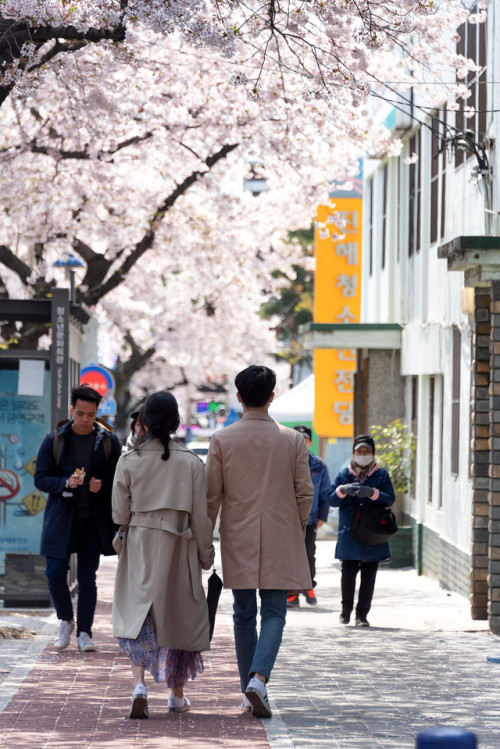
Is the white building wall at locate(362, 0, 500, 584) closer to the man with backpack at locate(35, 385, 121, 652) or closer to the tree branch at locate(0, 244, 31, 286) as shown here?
the man with backpack at locate(35, 385, 121, 652)

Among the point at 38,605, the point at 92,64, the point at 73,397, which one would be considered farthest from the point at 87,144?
the point at 73,397

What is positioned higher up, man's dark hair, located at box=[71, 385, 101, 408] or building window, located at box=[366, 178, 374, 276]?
building window, located at box=[366, 178, 374, 276]

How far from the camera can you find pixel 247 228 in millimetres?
29062

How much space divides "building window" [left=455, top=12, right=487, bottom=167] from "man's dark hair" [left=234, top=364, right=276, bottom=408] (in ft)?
20.8

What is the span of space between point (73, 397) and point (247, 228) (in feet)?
63.3

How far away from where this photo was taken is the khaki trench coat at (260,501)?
24.9 feet

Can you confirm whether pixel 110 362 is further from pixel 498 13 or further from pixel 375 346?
pixel 498 13

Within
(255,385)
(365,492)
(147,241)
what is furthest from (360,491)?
(147,241)

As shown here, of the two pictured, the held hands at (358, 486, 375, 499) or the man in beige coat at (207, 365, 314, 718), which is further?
the held hands at (358, 486, 375, 499)

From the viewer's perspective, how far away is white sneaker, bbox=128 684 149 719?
7.41m

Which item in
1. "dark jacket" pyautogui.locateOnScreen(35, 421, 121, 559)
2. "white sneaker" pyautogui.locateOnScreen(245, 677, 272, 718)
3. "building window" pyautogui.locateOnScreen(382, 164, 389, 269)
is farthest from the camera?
"building window" pyautogui.locateOnScreen(382, 164, 389, 269)

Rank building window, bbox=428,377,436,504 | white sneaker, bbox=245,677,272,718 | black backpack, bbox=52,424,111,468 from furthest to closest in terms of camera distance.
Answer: building window, bbox=428,377,436,504 < black backpack, bbox=52,424,111,468 < white sneaker, bbox=245,677,272,718

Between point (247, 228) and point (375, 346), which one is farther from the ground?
point (247, 228)

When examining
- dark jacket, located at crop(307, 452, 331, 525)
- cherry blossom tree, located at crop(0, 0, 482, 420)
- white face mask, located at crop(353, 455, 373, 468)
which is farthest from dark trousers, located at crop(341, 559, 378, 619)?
cherry blossom tree, located at crop(0, 0, 482, 420)
